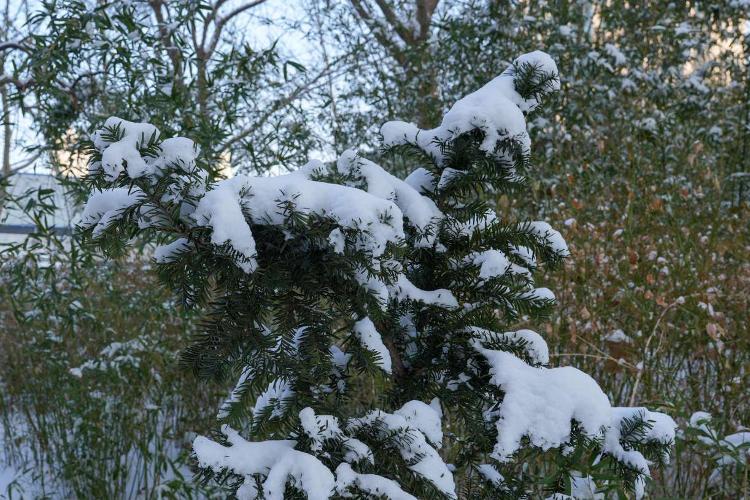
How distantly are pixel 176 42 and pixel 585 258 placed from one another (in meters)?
2.15

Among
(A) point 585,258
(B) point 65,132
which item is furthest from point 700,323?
(B) point 65,132

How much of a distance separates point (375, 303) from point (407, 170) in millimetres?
4026

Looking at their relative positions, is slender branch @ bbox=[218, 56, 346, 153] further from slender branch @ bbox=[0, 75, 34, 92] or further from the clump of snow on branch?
the clump of snow on branch

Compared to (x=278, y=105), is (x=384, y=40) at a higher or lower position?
higher

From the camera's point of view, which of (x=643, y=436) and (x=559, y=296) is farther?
(x=559, y=296)

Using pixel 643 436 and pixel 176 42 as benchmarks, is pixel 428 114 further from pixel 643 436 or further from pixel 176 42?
pixel 643 436

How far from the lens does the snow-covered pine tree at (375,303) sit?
40.3 inches

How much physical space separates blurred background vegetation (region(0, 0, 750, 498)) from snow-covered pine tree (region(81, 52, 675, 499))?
54 cm

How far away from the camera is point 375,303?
1.12 meters

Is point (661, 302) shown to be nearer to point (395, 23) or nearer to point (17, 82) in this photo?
point (17, 82)

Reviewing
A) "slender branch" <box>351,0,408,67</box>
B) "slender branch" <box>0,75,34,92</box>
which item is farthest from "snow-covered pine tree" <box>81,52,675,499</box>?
"slender branch" <box>351,0,408,67</box>

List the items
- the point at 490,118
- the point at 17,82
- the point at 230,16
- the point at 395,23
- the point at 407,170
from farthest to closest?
the point at 230,16 < the point at 395,23 < the point at 407,170 < the point at 17,82 < the point at 490,118

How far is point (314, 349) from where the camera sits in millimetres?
1156

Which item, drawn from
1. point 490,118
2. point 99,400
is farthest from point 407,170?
point 490,118
